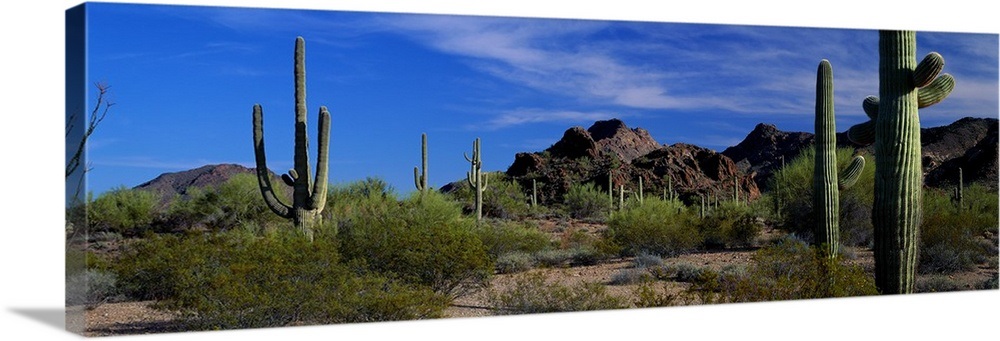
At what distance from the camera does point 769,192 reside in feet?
49.6

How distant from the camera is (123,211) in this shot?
407 inches

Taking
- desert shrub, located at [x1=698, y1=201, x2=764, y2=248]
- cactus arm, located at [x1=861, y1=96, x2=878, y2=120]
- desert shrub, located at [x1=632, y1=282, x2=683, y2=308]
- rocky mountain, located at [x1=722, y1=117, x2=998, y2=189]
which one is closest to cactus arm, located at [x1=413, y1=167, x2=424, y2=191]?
desert shrub, located at [x1=632, y1=282, x2=683, y2=308]

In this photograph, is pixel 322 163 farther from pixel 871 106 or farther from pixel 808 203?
pixel 871 106

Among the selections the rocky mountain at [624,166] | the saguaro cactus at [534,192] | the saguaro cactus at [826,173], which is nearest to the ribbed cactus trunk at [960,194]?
the saguaro cactus at [826,173]

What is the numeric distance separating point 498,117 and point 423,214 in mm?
1460

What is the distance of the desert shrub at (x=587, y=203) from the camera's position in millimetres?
13539

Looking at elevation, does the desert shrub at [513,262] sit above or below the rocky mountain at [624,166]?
below

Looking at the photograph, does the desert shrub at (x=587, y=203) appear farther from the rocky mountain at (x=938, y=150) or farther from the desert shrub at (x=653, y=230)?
the rocky mountain at (x=938, y=150)

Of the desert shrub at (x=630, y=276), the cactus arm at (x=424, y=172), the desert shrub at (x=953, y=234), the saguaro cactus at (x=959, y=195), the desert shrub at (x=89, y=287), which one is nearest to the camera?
the desert shrub at (x=89, y=287)

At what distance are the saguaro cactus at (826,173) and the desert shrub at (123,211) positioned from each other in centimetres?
787

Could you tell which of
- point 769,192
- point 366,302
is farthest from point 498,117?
point 769,192

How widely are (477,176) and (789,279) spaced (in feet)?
13.0

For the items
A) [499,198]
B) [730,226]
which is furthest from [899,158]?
[499,198]

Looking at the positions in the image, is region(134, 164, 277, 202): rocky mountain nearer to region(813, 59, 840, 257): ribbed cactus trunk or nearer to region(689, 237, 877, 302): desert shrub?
region(689, 237, 877, 302): desert shrub
